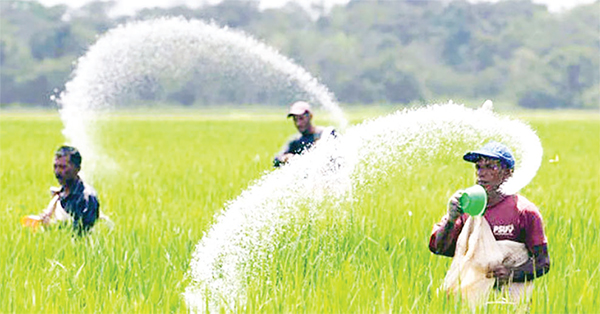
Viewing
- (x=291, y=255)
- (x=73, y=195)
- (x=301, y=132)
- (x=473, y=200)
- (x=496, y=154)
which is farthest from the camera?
(x=301, y=132)

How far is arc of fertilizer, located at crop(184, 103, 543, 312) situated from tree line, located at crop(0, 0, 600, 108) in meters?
61.4

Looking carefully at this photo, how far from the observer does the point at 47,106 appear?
256 ft

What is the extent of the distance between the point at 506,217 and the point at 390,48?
264 ft

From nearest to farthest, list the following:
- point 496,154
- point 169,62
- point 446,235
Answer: point 496,154, point 446,235, point 169,62

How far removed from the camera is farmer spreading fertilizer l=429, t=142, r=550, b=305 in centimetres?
397

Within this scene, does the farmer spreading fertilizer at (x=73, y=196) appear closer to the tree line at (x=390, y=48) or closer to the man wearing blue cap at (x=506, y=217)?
the man wearing blue cap at (x=506, y=217)

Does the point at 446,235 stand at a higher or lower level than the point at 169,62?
lower

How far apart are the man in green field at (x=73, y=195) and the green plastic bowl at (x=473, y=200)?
3.08 meters

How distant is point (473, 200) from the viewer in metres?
3.82

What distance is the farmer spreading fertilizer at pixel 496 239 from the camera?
3969mm

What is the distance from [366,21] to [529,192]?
80.7 meters

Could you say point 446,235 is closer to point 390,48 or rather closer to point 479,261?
point 479,261

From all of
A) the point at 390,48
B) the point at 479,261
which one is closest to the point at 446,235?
the point at 479,261

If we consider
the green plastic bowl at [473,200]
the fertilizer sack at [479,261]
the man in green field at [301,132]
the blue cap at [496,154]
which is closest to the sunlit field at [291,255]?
the fertilizer sack at [479,261]
